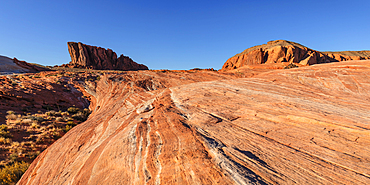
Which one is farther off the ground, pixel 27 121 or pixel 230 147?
pixel 230 147

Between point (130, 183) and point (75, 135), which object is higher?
point (130, 183)

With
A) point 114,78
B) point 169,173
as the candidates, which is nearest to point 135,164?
point 169,173

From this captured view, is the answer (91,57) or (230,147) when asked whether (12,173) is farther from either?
(91,57)

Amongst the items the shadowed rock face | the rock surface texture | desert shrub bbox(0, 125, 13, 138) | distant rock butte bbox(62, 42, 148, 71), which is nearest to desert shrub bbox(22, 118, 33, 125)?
desert shrub bbox(0, 125, 13, 138)

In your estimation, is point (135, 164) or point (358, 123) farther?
point (358, 123)

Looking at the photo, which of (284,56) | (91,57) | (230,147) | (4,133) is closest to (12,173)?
(4,133)

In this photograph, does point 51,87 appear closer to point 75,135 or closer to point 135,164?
point 75,135

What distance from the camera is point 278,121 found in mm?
5812

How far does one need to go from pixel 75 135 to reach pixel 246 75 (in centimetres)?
1815

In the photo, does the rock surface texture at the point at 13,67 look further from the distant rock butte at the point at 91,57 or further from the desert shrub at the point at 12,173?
the desert shrub at the point at 12,173

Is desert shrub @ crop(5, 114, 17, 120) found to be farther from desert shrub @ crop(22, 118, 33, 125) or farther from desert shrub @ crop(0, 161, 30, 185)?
desert shrub @ crop(0, 161, 30, 185)

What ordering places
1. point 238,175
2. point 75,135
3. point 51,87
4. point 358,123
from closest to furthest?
point 238,175 < point 358,123 < point 75,135 < point 51,87

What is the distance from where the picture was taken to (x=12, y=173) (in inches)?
319

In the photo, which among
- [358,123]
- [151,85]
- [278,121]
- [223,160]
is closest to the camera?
[223,160]
